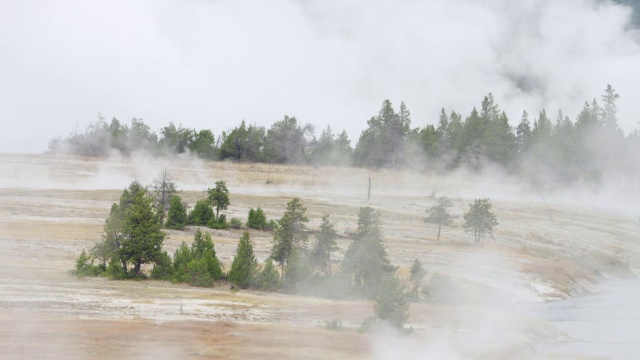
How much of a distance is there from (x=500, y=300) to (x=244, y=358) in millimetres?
27282

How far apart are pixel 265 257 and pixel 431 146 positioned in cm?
9015

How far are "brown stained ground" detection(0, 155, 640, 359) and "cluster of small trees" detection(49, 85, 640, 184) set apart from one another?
352 inches

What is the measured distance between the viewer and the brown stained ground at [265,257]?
30.7m

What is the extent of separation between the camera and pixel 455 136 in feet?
477

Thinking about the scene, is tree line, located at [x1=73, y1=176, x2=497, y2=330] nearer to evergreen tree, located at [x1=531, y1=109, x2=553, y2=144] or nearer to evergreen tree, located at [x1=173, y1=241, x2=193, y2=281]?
evergreen tree, located at [x1=173, y1=241, x2=193, y2=281]

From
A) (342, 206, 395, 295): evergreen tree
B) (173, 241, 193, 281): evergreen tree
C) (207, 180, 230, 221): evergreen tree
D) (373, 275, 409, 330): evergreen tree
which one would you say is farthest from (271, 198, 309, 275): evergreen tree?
(207, 180, 230, 221): evergreen tree

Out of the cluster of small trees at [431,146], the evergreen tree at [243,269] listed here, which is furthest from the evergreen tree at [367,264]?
the cluster of small trees at [431,146]

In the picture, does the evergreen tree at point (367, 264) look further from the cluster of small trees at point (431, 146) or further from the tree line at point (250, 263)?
the cluster of small trees at point (431, 146)

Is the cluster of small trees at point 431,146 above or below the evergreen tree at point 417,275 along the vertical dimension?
above

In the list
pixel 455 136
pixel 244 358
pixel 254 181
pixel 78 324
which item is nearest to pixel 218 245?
pixel 78 324

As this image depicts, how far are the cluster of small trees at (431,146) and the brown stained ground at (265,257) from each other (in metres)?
8.95

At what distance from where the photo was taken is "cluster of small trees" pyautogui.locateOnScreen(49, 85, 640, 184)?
136 metres

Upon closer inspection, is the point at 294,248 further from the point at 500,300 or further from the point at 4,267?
the point at 4,267

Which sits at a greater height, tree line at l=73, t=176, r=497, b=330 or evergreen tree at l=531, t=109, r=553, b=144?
evergreen tree at l=531, t=109, r=553, b=144
